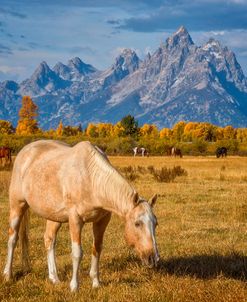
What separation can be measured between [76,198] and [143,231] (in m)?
1.15

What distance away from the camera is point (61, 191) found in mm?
7266

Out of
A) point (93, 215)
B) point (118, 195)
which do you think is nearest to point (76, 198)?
point (93, 215)

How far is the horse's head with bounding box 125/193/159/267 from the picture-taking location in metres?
6.21

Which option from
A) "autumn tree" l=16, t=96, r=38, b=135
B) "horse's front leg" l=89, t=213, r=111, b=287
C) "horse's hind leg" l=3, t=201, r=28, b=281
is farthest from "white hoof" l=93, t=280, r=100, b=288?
"autumn tree" l=16, t=96, r=38, b=135

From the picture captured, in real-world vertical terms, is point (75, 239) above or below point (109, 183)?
below

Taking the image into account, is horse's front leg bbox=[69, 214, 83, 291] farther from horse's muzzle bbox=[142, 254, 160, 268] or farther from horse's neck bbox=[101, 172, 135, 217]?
horse's muzzle bbox=[142, 254, 160, 268]

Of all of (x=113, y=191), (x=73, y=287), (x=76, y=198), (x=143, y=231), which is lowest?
(x=73, y=287)

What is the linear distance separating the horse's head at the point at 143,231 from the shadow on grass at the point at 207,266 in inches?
63.5

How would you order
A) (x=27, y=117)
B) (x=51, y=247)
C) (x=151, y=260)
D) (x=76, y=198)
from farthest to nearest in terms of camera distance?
(x=27, y=117)
(x=51, y=247)
(x=76, y=198)
(x=151, y=260)

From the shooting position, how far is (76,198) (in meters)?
7.01

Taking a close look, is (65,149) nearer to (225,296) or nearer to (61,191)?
(61,191)

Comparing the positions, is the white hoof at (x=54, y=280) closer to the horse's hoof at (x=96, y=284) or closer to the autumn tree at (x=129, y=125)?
the horse's hoof at (x=96, y=284)

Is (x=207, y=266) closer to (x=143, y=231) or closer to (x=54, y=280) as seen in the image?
(x=54, y=280)

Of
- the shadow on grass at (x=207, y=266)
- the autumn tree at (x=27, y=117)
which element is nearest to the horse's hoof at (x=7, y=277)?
the shadow on grass at (x=207, y=266)
